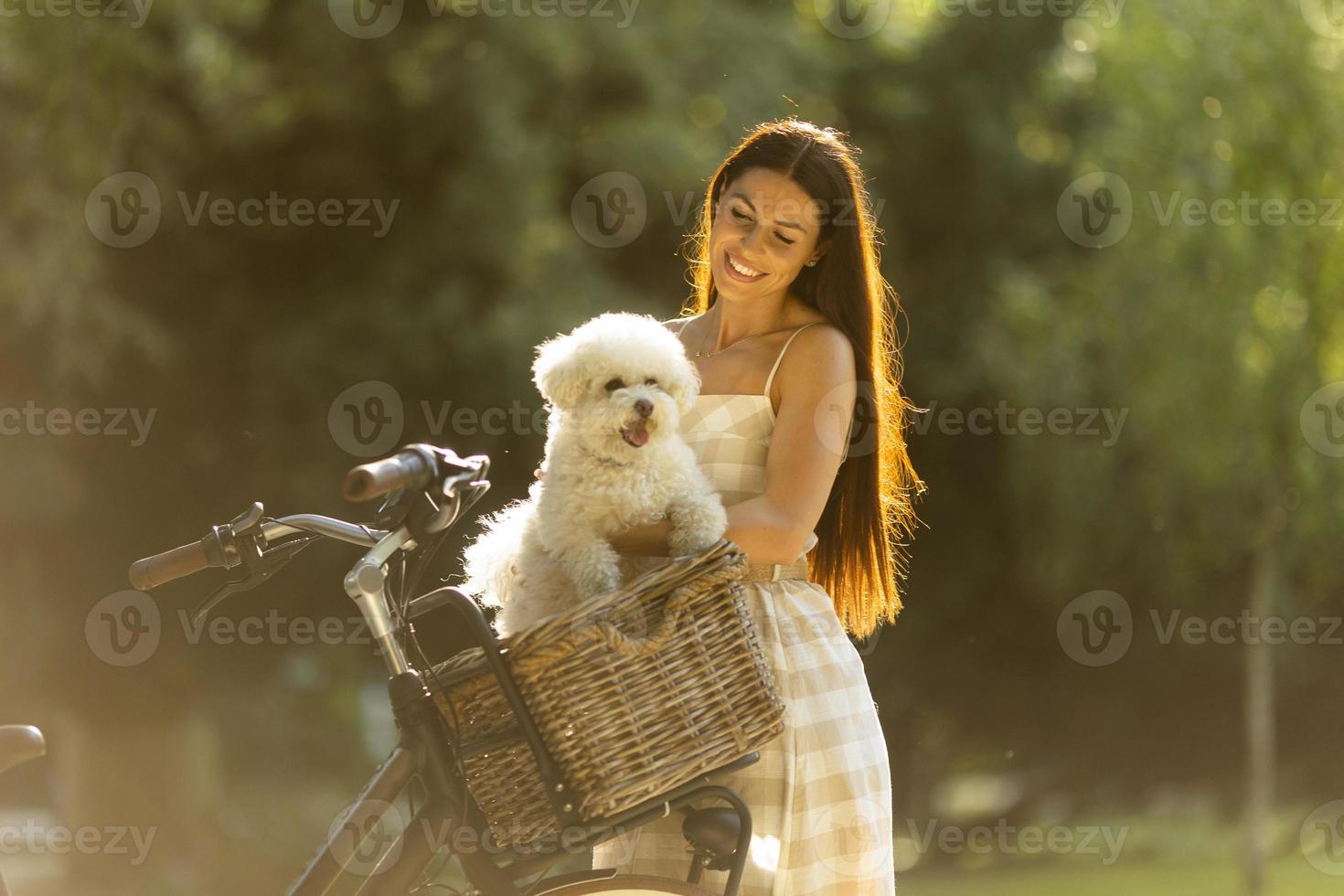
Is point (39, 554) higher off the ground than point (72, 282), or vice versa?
point (72, 282)

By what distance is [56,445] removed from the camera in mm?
7320

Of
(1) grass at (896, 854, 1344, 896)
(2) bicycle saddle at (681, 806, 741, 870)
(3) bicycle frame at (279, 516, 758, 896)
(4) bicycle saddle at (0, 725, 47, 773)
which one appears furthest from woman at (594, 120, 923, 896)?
(1) grass at (896, 854, 1344, 896)

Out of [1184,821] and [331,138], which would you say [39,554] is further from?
[1184,821]

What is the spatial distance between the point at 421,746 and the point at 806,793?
0.74 m

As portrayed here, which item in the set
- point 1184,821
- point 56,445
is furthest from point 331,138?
point 1184,821

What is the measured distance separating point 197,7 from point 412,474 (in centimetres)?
547

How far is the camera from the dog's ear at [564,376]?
8.06 feet

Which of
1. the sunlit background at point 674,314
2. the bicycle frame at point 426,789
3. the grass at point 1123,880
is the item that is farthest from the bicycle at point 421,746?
the grass at point 1123,880

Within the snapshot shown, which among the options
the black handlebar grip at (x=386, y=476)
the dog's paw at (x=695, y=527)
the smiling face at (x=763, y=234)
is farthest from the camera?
Result: the smiling face at (x=763, y=234)

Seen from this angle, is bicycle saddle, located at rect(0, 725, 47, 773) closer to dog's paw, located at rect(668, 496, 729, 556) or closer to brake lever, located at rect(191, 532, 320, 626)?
brake lever, located at rect(191, 532, 320, 626)

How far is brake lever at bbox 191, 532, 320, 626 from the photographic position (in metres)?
2.14

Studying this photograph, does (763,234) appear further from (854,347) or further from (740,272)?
(854,347)

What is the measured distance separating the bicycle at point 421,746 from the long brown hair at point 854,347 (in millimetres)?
712

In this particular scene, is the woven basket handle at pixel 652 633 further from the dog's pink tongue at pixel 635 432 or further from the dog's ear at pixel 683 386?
the dog's ear at pixel 683 386
